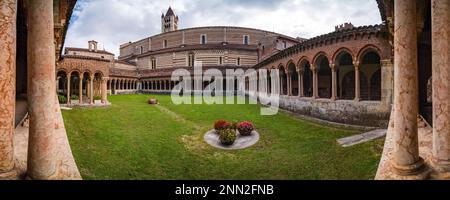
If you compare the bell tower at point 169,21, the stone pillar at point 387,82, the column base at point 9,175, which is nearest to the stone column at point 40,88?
the column base at point 9,175

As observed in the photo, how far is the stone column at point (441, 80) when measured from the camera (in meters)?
4.32

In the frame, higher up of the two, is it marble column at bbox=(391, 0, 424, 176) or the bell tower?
the bell tower

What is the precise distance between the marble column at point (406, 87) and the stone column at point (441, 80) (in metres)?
0.31

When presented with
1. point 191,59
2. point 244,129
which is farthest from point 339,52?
point 191,59

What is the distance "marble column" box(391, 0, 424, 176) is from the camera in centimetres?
451

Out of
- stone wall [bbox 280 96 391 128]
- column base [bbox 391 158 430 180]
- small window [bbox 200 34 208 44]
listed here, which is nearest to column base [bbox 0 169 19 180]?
column base [bbox 391 158 430 180]

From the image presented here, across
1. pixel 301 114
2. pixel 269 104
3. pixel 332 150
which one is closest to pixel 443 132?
pixel 332 150

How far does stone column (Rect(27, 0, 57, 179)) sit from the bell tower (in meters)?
61.3

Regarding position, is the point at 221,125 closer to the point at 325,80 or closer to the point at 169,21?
the point at 325,80

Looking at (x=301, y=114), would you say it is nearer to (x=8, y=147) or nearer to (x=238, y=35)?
(x=8, y=147)

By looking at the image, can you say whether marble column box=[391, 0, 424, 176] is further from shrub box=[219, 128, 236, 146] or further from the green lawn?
shrub box=[219, 128, 236, 146]

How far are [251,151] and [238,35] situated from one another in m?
38.9

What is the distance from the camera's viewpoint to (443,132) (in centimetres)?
438

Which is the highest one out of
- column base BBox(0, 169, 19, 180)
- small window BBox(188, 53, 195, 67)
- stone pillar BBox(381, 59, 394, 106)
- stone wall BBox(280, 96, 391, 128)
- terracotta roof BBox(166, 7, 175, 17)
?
terracotta roof BBox(166, 7, 175, 17)
